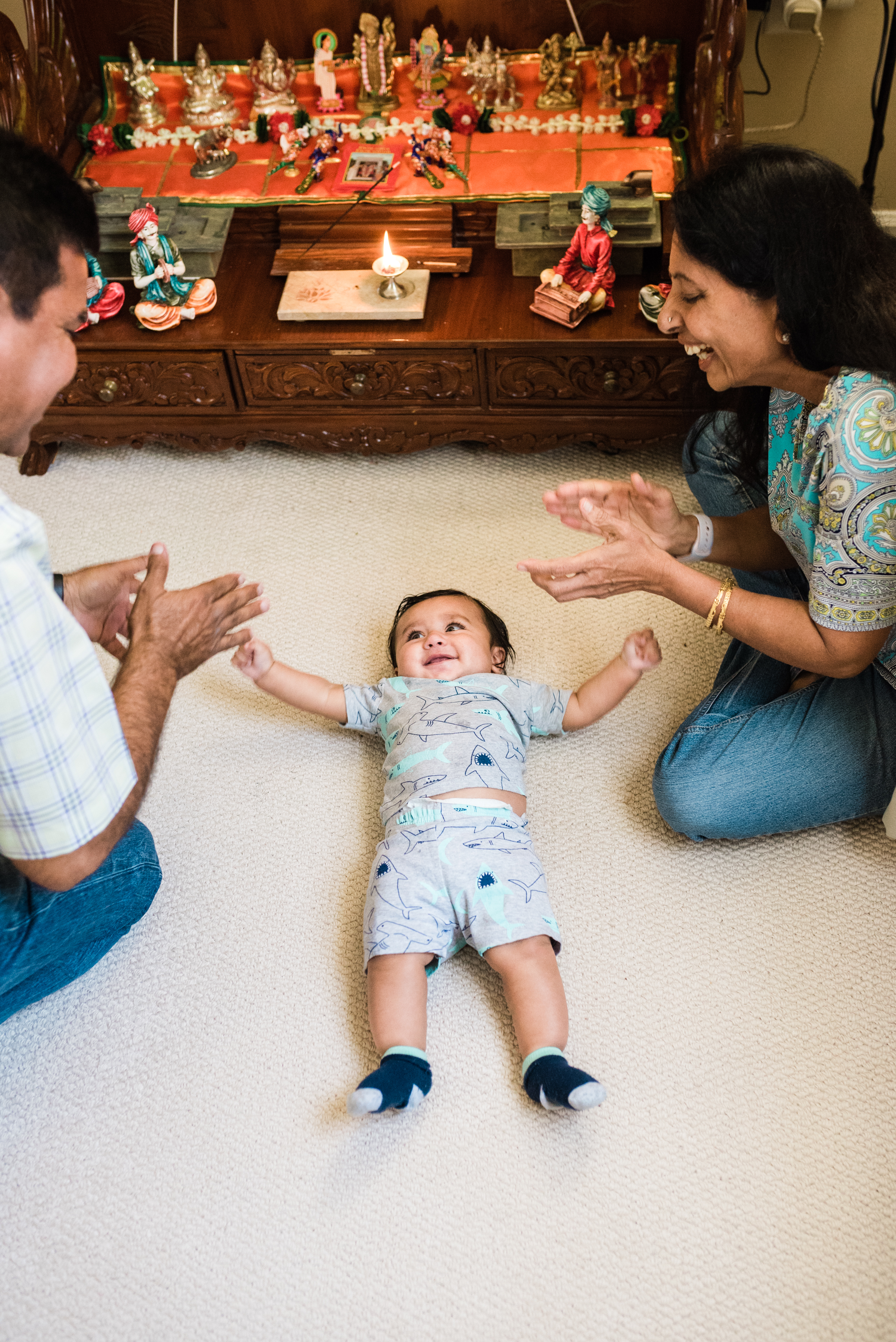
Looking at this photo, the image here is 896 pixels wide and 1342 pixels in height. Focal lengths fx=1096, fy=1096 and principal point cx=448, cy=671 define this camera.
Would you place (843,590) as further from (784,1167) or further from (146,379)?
(146,379)

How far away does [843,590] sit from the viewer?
1.22 meters

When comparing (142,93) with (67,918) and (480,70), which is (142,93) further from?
(67,918)

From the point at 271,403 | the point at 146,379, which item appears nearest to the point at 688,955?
the point at 271,403

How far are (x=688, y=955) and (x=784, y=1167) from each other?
27cm

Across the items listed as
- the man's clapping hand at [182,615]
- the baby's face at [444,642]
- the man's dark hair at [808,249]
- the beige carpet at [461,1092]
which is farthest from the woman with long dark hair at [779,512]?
Answer: the man's clapping hand at [182,615]

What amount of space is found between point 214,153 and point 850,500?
1473mm

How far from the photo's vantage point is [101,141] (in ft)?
6.85

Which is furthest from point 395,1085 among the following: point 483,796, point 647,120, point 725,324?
point 647,120


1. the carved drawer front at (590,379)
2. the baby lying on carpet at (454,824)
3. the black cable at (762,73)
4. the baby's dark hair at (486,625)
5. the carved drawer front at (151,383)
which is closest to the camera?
the baby lying on carpet at (454,824)

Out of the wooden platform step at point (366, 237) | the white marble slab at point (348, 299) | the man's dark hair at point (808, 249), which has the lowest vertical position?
the white marble slab at point (348, 299)

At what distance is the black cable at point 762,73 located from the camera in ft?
7.04

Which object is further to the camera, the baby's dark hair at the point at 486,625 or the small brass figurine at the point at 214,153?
the small brass figurine at the point at 214,153

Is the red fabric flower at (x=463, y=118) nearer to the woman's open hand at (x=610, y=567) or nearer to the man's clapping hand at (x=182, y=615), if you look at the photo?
the woman's open hand at (x=610, y=567)

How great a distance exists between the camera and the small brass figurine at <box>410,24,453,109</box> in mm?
2023
